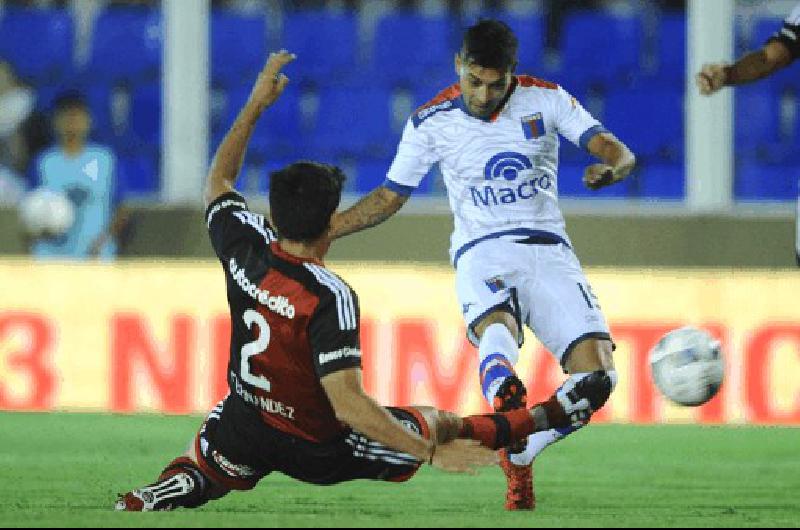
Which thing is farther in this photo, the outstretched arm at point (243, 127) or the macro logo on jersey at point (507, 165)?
the macro logo on jersey at point (507, 165)

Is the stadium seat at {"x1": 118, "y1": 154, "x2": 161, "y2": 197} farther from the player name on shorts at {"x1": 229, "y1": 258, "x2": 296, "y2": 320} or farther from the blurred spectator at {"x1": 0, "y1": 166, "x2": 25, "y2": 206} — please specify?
the player name on shorts at {"x1": 229, "y1": 258, "x2": 296, "y2": 320}

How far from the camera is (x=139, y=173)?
13.7 meters

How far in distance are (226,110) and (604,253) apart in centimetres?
320

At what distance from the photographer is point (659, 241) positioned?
40.1ft

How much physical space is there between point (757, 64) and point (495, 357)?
146 centimetres

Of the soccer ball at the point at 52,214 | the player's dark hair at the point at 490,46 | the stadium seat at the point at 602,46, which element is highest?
the stadium seat at the point at 602,46

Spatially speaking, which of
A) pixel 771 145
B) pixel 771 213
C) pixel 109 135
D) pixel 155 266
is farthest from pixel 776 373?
pixel 109 135

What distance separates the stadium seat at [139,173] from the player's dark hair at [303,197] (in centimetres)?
799

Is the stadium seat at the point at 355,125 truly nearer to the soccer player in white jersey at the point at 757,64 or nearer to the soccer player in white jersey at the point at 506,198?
the soccer player in white jersey at the point at 506,198

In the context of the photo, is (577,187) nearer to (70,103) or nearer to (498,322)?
(70,103)

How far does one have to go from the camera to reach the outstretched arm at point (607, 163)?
21.3ft

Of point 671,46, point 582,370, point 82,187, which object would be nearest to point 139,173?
point 82,187

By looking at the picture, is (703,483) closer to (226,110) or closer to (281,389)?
(281,389)

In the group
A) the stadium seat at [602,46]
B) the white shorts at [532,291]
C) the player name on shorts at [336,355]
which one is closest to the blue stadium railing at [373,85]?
the stadium seat at [602,46]
